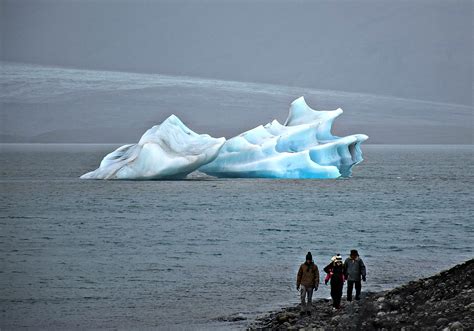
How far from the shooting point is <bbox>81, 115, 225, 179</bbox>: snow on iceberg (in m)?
43.7

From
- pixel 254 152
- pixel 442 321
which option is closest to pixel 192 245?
pixel 442 321

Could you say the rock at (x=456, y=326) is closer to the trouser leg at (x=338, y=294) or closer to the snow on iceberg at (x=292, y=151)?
the trouser leg at (x=338, y=294)

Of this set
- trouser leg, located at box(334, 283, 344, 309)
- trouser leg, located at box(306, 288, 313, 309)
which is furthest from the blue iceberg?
trouser leg, located at box(334, 283, 344, 309)

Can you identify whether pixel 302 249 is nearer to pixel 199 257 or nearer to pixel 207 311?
pixel 199 257

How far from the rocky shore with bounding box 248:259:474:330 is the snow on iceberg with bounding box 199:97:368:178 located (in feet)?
98.0

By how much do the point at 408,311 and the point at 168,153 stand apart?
99.8ft

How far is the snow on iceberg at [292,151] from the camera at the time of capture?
47.4 metres

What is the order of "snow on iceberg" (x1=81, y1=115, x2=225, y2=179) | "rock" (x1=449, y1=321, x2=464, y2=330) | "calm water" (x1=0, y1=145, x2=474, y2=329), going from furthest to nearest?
"snow on iceberg" (x1=81, y1=115, x2=225, y2=179) < "calm water" (x1=0, y1=145, x2=474, y2=329) < "rock" (x1=449, y1=321, x2=464, y2=330)

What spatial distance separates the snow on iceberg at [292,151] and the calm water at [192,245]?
144 centimetres

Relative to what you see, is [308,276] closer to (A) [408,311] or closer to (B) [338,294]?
(B) [338,294]

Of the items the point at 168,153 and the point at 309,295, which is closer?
the point at 309,295

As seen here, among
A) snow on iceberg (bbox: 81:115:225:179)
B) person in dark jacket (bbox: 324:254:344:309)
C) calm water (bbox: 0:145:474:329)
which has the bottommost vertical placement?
calm water (bbox: 0:145:474:329)

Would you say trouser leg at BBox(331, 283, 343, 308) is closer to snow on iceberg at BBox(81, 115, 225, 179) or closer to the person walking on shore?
the person walking on shore

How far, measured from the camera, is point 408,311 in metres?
15.1
